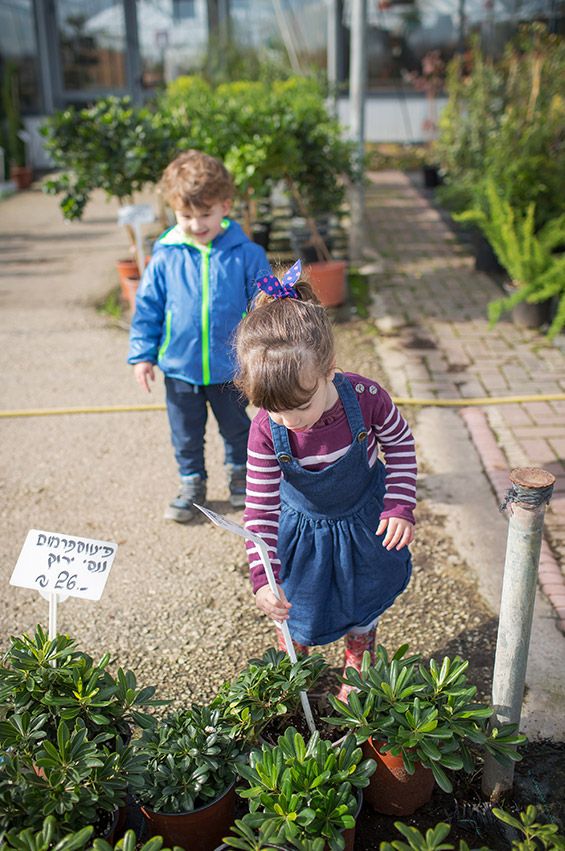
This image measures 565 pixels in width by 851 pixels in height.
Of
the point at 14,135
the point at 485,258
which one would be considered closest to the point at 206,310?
the point at 485,258

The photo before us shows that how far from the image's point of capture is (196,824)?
1.91 m

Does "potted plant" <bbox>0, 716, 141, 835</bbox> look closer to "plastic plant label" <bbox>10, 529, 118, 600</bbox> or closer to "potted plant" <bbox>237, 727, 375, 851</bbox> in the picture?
"potted plant" <bbox>237, 727, 375, 851</bbox>

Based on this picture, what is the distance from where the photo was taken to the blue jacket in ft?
11.1

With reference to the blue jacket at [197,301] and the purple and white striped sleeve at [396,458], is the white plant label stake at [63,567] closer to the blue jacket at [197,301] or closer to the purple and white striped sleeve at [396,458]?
the purple and white striped sleeve at [396,458]

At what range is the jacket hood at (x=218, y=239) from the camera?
3.39 m

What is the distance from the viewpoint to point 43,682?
2.02 m

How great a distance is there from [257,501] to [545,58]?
7.28m

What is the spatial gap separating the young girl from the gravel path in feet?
1.77

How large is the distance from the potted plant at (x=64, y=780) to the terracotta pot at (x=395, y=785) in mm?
606

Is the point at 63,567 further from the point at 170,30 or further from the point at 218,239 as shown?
the point at 170,30

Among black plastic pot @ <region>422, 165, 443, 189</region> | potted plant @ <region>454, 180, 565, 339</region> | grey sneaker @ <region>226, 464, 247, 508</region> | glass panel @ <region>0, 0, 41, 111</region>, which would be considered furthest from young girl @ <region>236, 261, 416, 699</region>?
glass panel @ <region>0, 0, 41, 111</region>

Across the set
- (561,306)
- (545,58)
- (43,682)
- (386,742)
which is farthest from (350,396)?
(545,58)

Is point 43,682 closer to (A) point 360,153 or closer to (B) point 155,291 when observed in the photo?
(B) point 155,291

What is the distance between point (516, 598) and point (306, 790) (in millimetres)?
667
